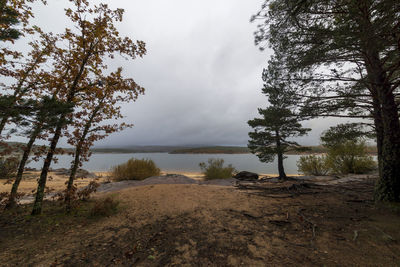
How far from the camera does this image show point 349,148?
1091 cm

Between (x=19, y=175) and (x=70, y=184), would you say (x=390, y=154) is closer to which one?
(x=70, y=184)

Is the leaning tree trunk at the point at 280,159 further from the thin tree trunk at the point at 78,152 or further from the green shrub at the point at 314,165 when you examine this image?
the thin tree trunk at the point at 78,152

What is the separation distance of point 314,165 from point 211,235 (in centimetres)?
1365

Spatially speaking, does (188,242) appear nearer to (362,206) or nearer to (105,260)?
(105,260)

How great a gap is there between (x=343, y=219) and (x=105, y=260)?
4709mm

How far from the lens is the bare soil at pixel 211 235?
2.12 meters

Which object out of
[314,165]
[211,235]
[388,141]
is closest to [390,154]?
[388,141]

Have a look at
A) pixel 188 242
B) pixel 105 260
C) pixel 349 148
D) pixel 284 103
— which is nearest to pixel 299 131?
pixel 349 148

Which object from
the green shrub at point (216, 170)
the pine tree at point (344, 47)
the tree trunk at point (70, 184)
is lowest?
the green shrub at point (216, 170)

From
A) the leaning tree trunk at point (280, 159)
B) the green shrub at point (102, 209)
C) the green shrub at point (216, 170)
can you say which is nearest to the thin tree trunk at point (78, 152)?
the green shrub at point (102, 209)

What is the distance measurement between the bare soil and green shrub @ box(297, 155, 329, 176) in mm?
9447

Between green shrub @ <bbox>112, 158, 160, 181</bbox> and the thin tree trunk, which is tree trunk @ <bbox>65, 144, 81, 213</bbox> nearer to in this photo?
the thin tree trunk

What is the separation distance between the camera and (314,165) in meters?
12.4

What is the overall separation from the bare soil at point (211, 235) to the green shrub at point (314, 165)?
9447 millimetres
